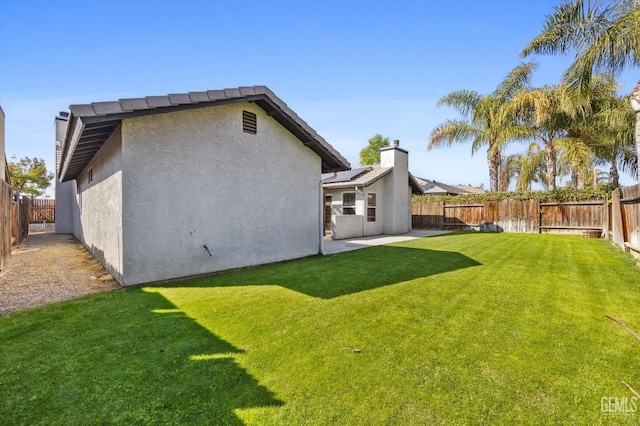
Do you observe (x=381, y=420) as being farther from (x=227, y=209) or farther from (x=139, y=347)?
(x=227, y=209)

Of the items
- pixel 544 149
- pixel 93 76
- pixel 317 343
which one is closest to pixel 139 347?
pixel 317 343

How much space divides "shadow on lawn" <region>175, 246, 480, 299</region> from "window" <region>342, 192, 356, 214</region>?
685cm

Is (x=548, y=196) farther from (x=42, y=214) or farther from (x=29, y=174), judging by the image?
(x=29, y=174)

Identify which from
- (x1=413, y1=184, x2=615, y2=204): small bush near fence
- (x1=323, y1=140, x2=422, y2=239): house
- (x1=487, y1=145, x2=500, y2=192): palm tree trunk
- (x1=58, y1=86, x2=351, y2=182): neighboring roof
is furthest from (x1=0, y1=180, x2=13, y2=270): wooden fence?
(x1=487, y1=145, x2=500, y2=192): palm tree trunk

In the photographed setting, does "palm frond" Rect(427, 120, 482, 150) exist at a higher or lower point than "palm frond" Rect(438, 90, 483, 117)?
lower

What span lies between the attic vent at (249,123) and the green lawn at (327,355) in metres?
4.45

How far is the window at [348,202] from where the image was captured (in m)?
17.7

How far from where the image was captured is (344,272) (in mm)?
8117

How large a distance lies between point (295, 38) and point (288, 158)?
520 cm

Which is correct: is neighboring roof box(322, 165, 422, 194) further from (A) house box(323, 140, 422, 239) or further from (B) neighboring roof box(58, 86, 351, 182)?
(B) neighboring roof box(58, 86, 351, 182)

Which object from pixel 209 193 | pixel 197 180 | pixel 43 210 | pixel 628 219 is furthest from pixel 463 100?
pixel 43 210

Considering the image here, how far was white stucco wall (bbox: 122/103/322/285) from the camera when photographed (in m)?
6.78

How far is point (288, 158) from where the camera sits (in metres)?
10.1

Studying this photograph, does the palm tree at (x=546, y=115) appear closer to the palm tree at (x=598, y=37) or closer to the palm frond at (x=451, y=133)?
the palm frond at (x=451, y=133)
